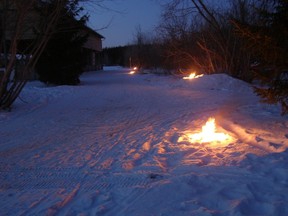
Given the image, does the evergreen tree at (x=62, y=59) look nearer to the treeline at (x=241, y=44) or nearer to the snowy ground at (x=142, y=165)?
the treeline at (x=241, y=44)

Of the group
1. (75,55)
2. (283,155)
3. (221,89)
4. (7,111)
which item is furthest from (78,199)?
(75,55)

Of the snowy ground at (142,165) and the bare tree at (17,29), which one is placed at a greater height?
the bare tree at (17,29)

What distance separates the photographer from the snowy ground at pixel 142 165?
4.25 m

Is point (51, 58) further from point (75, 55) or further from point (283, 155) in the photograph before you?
point (283, 155)

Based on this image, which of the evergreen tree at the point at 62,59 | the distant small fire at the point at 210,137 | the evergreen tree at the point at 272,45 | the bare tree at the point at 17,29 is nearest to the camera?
the distant small fire at the point at 210,137

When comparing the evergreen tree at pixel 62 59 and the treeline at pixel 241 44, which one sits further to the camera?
the evergreen tree at pixel 62 59

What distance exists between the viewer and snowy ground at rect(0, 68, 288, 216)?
13.9ft

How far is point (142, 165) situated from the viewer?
583 cm

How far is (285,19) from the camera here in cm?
759

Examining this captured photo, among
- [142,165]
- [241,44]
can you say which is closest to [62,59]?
[241,44]

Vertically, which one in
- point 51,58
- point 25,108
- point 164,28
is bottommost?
point 25,108

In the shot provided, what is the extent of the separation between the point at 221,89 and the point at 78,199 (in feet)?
49.2

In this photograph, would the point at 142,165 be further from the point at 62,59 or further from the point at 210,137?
the point at 62,59

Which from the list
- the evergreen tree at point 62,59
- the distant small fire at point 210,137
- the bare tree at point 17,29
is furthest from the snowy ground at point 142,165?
the evergreen tree at point 62,59
